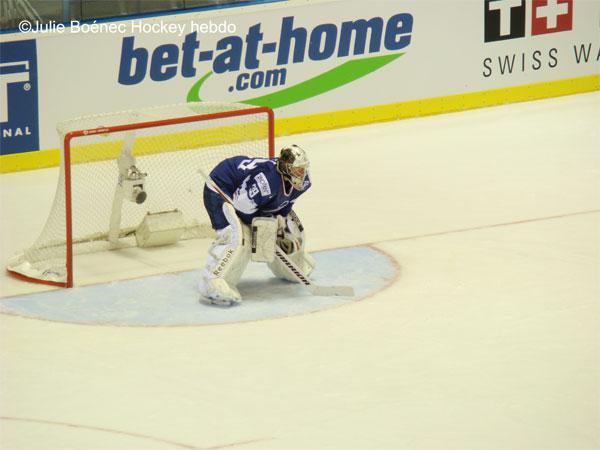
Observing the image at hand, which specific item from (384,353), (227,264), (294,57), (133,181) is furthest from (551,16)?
(384,353)

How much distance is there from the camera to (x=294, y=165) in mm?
8039

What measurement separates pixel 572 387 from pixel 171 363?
195 cm

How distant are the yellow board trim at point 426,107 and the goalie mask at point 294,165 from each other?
Answer: 381cm

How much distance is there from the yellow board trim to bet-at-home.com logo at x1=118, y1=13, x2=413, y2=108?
0.75 feet

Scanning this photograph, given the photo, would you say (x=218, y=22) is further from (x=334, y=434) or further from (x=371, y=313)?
(x=334, y=434)

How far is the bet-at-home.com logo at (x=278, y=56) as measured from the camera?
38.5ft

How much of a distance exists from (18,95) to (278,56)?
2246 millimetres

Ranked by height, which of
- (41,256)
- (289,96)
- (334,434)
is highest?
(289,96)

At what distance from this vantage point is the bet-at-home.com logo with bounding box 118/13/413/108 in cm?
1175

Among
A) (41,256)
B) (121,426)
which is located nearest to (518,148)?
(41,256)

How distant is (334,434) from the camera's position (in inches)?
251

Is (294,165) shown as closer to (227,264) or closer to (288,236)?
(288,236)

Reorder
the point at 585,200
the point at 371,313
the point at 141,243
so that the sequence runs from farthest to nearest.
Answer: the point at 585,200 → the point at 141,243 → the point at 371,313

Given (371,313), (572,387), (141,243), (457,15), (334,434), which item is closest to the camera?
(334,434)
